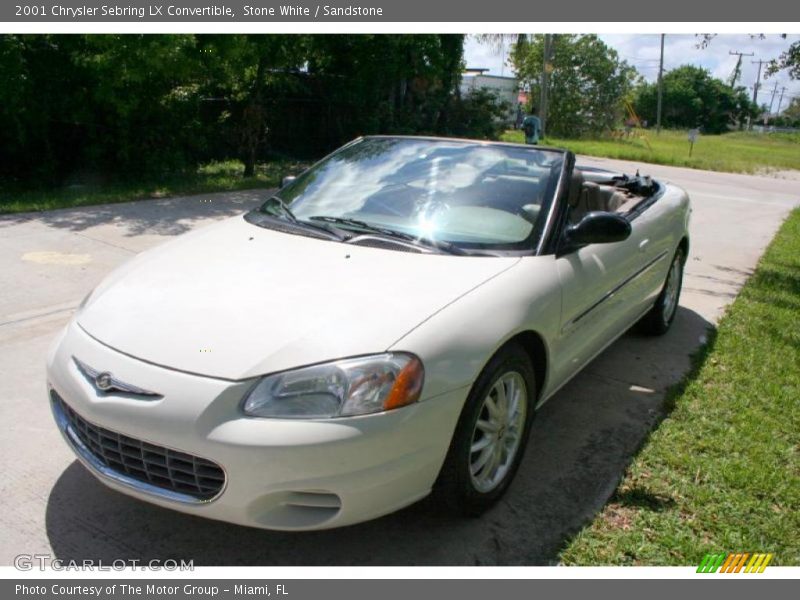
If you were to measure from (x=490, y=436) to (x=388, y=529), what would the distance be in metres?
0.55

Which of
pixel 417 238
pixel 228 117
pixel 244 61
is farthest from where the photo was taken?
pixel 228 117

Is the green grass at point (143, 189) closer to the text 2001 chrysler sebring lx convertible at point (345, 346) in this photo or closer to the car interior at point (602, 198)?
the text 2001 chrysler sebring lx convertible at point (345, 346)

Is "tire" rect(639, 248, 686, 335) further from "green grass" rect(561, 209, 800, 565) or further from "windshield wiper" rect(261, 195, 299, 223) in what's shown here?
"windshield wiper" rect(261, 195, 299, 223)

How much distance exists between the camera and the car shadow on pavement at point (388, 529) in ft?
8.62

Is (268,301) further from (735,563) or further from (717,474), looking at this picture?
(717,474)

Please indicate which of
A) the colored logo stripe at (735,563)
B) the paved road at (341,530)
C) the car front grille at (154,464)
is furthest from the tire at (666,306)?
the car front grille at (154,464)

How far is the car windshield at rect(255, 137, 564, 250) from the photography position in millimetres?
3367

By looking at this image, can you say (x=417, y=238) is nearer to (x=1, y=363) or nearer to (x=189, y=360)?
(x=189, y=360)

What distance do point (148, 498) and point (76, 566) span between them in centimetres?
41

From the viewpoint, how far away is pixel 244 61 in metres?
12.3

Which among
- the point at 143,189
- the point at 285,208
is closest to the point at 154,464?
the point at 285,208

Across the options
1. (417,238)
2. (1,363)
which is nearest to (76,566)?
(417,238)

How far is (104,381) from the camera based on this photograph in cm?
245

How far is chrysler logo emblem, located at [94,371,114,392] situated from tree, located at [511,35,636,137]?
131 feet
